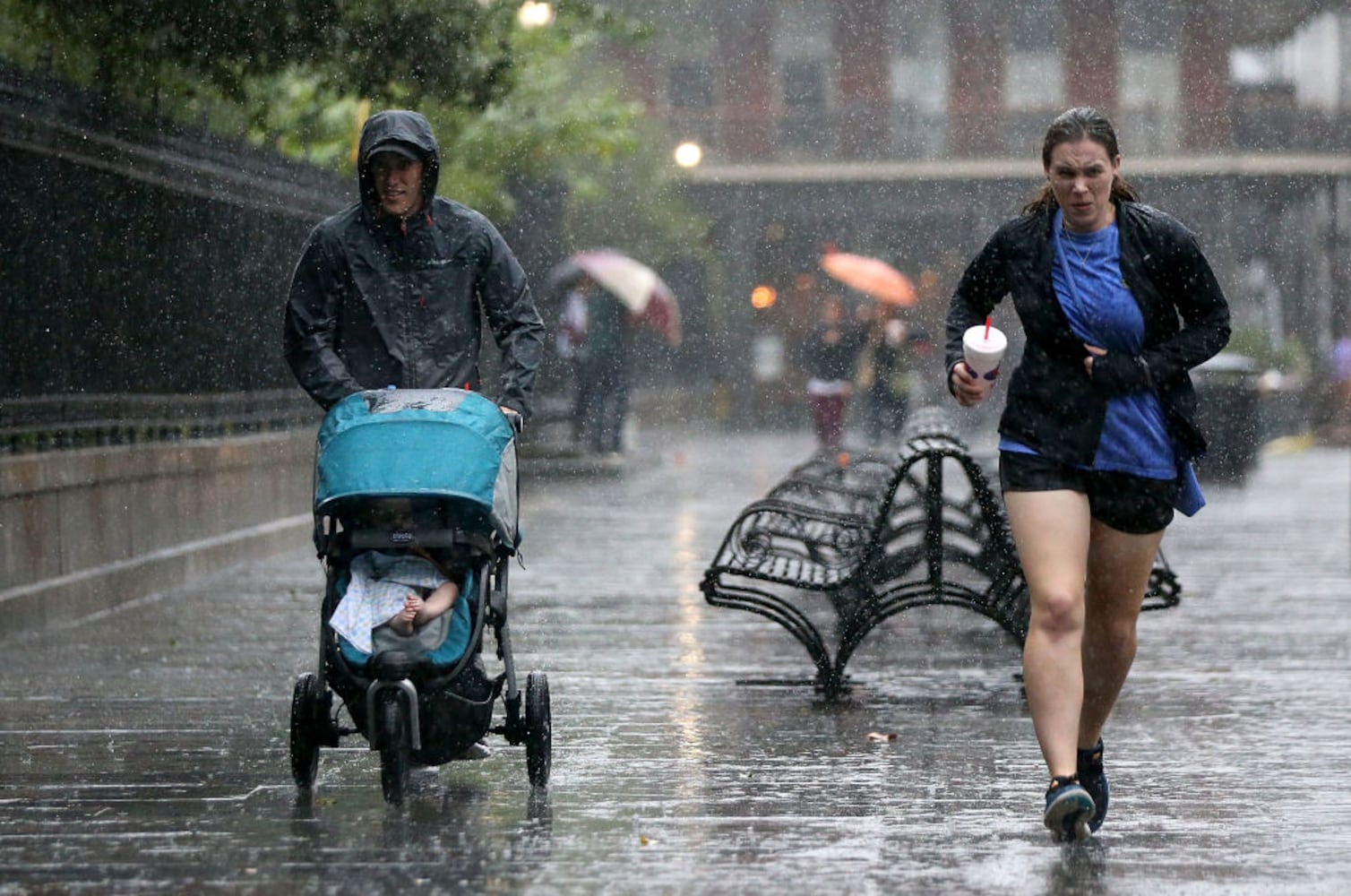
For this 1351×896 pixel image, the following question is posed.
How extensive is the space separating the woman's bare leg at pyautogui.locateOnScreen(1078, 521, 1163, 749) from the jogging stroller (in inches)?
60.5

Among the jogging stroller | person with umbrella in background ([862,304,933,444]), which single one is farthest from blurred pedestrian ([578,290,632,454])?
the jogging stroller

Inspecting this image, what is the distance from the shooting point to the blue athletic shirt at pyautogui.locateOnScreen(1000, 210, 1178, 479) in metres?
5.98

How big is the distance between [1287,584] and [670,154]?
32526mm

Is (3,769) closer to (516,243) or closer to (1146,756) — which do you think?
(1146,756)

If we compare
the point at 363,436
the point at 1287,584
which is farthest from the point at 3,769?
the point at 1287,584

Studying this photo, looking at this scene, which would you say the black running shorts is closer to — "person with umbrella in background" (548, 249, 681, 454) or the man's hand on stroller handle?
the man's hand on stroller handle

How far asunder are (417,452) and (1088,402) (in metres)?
1.71

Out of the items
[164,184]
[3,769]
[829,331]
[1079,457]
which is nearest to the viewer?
[1079,457]

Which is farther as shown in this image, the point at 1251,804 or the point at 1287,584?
the point at 1287,584

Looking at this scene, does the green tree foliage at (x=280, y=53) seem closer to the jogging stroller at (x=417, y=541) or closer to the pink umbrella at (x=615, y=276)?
the jogging stroller at (x=417, y=541)

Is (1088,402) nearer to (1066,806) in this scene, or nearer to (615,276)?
(1066,806)

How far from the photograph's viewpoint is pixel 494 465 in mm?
6211

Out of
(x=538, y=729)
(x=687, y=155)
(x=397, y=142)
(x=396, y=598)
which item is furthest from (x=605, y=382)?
(x=396, y=598)

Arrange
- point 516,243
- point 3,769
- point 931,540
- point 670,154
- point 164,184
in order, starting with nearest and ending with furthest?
1. point 3,769
2. point 931,540
3. point 164,184
4. point 516,243
5. point 670,154
